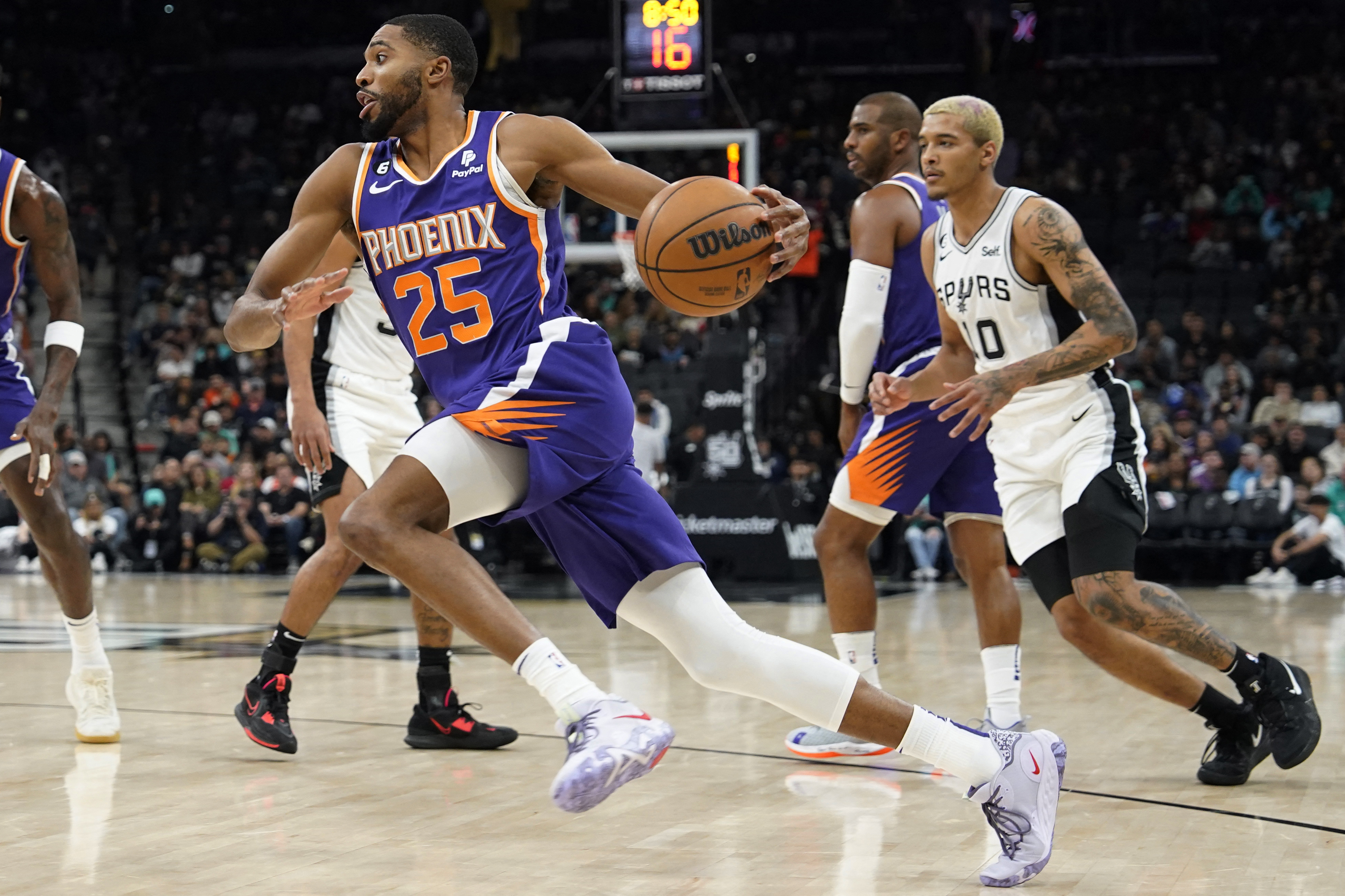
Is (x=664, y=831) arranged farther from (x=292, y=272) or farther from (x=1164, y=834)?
(x=292, y=272)

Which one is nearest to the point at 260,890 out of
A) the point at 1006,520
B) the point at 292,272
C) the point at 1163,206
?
the point at 292,272

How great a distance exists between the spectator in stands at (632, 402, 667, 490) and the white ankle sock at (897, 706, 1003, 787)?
10.5m

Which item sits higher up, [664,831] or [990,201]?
[990,201]

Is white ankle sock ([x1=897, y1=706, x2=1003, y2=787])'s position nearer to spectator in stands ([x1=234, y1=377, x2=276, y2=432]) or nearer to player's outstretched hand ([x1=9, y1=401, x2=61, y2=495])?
player's outstretched hand ([x1=9, y1=401, x2=61, y2=495])

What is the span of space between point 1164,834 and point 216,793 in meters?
2.52

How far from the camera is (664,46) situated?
12.6m

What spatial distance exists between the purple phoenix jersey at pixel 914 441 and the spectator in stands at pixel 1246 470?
29.4 feet

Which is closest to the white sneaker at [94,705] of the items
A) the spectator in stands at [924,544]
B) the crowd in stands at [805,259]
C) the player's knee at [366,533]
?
the player's knee at [366,533]

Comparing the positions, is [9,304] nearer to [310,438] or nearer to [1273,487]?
[310,438]

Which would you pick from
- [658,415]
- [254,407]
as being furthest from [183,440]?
Answer: [658,415]

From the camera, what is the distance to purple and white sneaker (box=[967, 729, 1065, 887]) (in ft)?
10.3

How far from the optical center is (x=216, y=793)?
4.07 m

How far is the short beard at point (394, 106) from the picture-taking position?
134 inches

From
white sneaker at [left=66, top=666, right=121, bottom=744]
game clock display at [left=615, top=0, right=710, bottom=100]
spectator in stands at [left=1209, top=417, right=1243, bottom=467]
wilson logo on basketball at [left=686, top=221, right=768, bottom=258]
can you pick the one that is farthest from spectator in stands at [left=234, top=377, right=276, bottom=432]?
wilson logo on basketball at [left=686, top=221, right=768, bottom=258]
